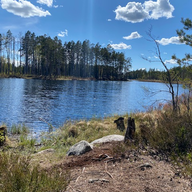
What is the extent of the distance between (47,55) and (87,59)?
24.9 meters

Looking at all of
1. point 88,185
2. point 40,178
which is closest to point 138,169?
point 88,185

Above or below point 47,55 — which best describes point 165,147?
below

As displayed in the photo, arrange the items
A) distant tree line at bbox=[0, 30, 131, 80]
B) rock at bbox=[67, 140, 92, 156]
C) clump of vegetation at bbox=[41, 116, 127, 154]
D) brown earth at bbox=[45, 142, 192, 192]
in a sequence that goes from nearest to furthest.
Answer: brown earth at bbox=[45, 142, 192, 192]
rock at bbox=[67, 140, 92, 156]
clump of vegetation at bbox=[41, 116, 127, 154]
distant tree line at bbox=[0, 30, 131, 80]

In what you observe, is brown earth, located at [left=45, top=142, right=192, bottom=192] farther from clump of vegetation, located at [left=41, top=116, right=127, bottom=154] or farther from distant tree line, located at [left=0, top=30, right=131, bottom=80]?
distant tree line, located at [left=0, top=30, right=131, bottom=80]

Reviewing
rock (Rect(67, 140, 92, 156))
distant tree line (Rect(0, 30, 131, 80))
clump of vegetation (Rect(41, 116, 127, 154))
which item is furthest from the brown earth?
distant tree line (Rect(0, 30, 131, 80))

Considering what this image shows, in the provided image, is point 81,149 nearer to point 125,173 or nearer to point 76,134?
point 125,173

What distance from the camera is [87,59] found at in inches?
3696

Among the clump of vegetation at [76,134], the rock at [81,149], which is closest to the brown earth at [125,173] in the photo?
the rock at [81,149]

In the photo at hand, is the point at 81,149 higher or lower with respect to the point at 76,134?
higher

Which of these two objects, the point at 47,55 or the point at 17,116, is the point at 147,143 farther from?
the point at 47,55

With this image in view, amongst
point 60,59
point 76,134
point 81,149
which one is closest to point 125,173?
point 81,149

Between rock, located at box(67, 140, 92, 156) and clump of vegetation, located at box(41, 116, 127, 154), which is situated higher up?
rock, located at box(67, 140, 92, 156)

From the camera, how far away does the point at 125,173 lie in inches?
132

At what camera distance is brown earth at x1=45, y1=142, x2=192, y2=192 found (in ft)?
9.33
